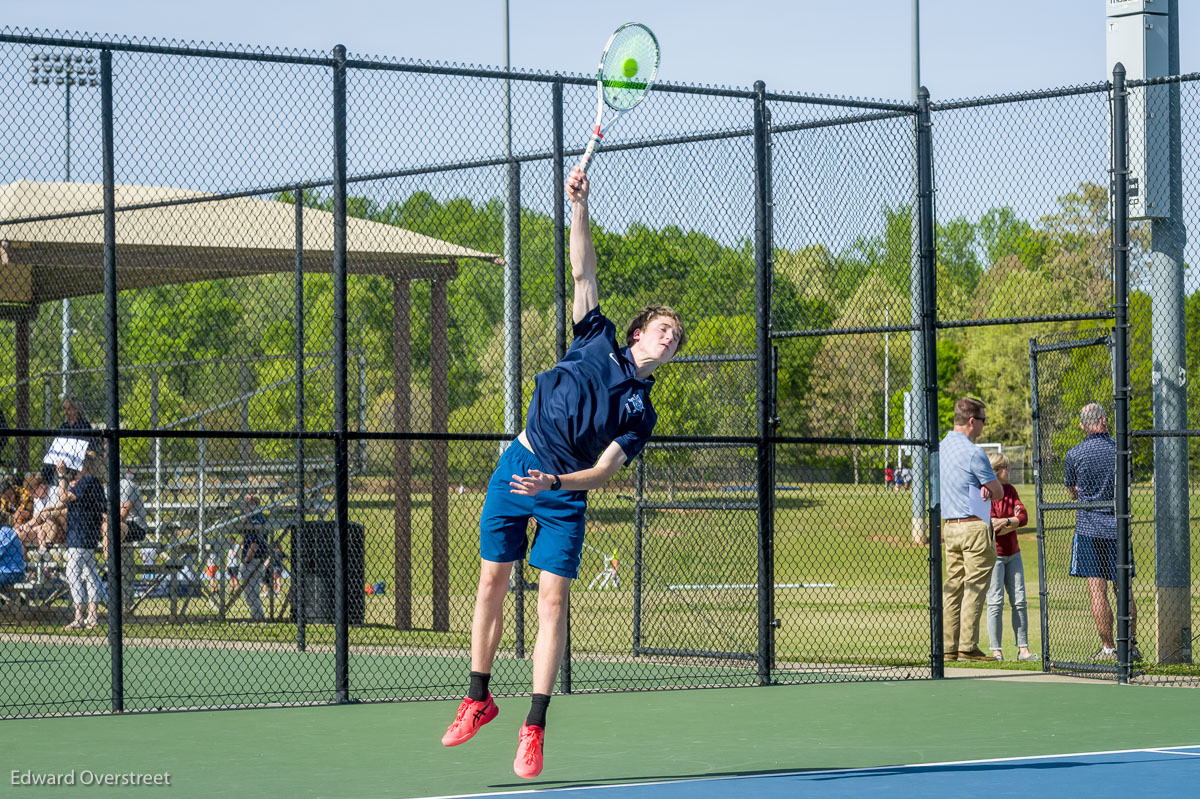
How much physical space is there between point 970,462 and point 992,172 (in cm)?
212

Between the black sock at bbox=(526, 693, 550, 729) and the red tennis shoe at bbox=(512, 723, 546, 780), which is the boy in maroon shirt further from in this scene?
the red tennis shoe at bbox=(512, 723, 546, 780)

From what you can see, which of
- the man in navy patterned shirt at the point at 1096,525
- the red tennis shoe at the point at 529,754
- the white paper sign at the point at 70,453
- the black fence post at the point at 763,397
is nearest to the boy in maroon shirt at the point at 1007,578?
the man in navy patterned shirt at the point at 1096,525

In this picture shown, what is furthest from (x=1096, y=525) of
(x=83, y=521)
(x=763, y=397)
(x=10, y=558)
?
(x=10, y=558)

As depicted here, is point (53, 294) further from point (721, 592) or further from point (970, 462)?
point (970, 462)

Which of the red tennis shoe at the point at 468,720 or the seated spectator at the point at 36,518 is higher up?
the seated spectator at the point at 36,518

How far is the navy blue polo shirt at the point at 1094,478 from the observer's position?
36.6 feet

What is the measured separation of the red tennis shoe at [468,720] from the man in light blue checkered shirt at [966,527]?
19.0 ft

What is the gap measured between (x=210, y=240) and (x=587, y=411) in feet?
26.9

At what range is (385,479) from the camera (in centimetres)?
1462

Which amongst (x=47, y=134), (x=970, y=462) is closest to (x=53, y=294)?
(x=47, y=134)

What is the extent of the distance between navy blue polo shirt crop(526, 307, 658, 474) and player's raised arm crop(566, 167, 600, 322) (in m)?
0.24

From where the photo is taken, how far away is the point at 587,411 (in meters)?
6.84

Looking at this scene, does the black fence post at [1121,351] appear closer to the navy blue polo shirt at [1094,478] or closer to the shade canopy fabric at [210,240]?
the navy blue polo shirt at [1094,478]

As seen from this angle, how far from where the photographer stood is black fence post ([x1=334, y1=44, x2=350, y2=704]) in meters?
9.24
